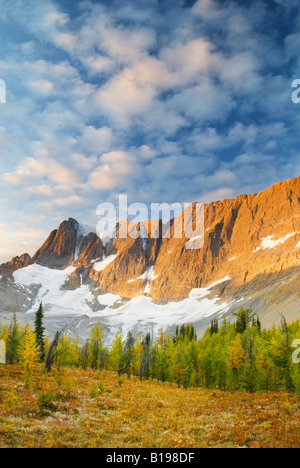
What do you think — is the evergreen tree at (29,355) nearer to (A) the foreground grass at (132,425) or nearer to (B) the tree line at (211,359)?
(B) the tree line at (211,359)

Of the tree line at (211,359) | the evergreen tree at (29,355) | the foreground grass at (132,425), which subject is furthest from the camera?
the tree line at (211,359)

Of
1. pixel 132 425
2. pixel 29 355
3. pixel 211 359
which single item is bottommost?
pixel 211 359

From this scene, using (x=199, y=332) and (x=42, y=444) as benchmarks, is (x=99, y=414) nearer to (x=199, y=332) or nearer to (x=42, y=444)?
(x=42, y=444)

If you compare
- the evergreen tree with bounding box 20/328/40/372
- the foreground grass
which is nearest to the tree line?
the evergreen tree with bounding box 20/328/40/372

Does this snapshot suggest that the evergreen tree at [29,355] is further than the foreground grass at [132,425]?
Yes

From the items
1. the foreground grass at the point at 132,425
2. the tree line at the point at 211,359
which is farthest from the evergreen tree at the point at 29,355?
the foreground grass at the point at 132,425

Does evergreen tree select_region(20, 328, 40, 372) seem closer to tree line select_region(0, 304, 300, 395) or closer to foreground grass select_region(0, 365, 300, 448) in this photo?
tree line select_region(0, 304, 300, 395)

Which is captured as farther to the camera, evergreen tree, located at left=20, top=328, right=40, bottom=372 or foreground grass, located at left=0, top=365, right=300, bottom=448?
evergreen tree, located at left=20, top=328, right=40, bottom=372

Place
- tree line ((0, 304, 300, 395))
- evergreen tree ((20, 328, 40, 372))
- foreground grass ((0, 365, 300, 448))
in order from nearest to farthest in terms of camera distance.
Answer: foreground grass ((0, 365, 300, 448)) → evergreen tree ((20, 328, 40, 372)) → tree line ((0, 304, 300, 395))

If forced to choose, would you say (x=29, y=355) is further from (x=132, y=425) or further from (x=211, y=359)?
(x=211, y=359)

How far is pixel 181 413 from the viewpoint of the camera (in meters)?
18.6

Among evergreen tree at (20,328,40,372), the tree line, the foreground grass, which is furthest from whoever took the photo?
the tree line

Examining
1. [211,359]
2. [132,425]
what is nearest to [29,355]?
[132,425]
